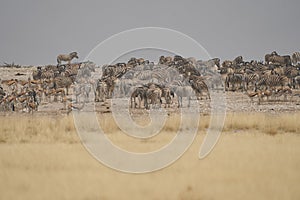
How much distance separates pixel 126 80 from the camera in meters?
32.7

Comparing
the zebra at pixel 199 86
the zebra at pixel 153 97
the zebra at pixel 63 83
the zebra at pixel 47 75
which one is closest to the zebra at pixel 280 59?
the zebra at pixel 199 86

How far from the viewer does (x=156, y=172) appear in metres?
11.8

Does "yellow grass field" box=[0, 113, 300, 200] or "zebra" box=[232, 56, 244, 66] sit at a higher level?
"zebra" box=[232, 56, 244, 66]

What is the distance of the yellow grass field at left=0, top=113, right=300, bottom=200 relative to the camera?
9.88 meters

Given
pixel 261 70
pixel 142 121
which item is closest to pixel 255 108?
pixel 142 121

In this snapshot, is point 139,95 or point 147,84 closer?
point 139,95

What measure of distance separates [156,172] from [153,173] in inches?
4.7

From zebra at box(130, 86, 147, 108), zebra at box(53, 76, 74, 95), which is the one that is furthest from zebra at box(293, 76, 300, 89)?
zebra at box(53, 76, 74, 95)

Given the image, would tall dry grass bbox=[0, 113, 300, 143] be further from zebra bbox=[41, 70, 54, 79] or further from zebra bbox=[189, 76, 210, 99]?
zebra bbox=[41, 70, 54, 79]

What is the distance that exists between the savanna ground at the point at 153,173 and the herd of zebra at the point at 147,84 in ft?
28.1

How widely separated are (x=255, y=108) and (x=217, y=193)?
698 inches

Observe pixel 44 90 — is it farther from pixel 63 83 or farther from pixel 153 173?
pixel 153 173

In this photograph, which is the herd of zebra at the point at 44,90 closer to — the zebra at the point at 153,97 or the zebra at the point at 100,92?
the zebra at the point at 100,92

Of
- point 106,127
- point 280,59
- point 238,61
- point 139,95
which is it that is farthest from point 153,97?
point 280,59
